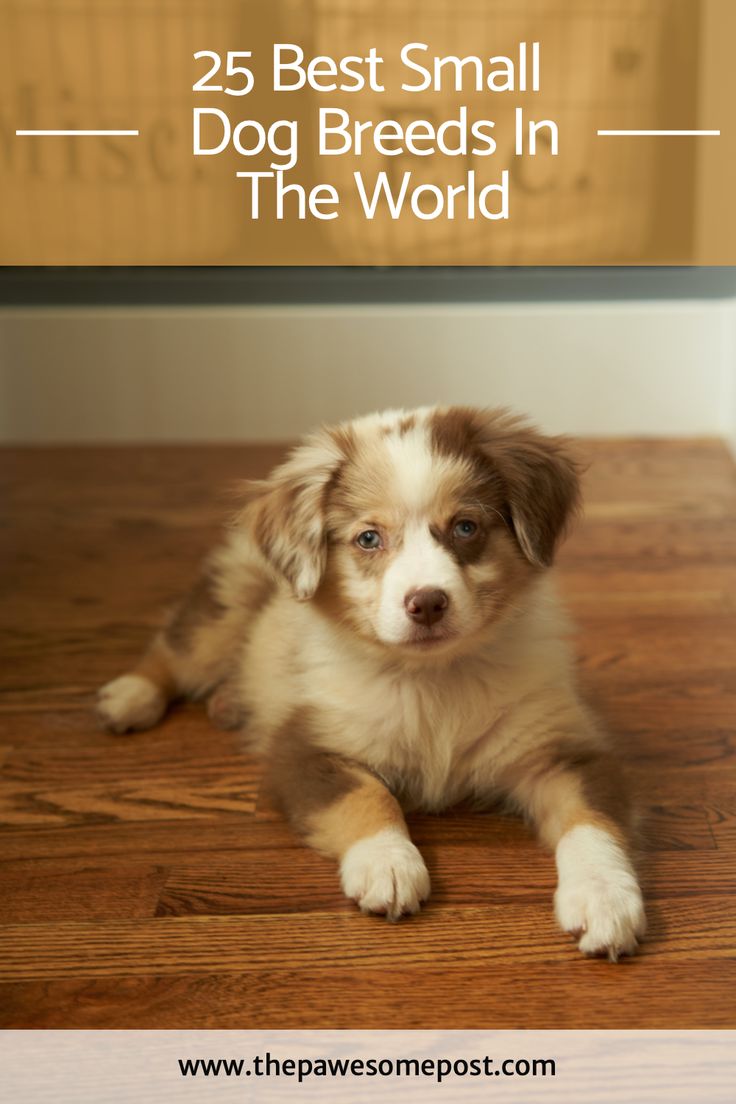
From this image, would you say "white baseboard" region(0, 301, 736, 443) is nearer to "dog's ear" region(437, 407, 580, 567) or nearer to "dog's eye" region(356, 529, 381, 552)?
"dog's ear" region(437, 407, 580, 567)

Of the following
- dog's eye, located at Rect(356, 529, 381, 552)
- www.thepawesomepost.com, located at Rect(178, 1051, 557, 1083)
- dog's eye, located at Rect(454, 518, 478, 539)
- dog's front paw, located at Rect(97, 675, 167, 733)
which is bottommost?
www.thepawesomepost.com, located at Rect(178, 1051, 557, 1083)

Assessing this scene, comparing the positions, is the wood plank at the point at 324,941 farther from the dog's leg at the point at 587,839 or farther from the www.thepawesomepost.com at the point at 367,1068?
the www.thepawesomepost.com at the point at 367,1068

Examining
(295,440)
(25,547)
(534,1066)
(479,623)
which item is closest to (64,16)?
(295,440)

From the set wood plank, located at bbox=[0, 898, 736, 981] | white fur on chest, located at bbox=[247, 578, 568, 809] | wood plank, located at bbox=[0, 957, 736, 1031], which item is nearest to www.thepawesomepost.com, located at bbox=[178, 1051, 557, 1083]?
wood plank, located at bbox=[0, 957, 736, 1031]

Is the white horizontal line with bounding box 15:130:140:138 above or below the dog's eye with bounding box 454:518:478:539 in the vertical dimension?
above

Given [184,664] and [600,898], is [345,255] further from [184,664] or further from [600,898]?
[600,898]

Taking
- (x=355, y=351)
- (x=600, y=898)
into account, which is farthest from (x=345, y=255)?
(x=600, y=898)

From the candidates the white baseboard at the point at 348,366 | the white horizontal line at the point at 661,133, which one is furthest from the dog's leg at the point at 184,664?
the white horizontal line at the point at 661,133
